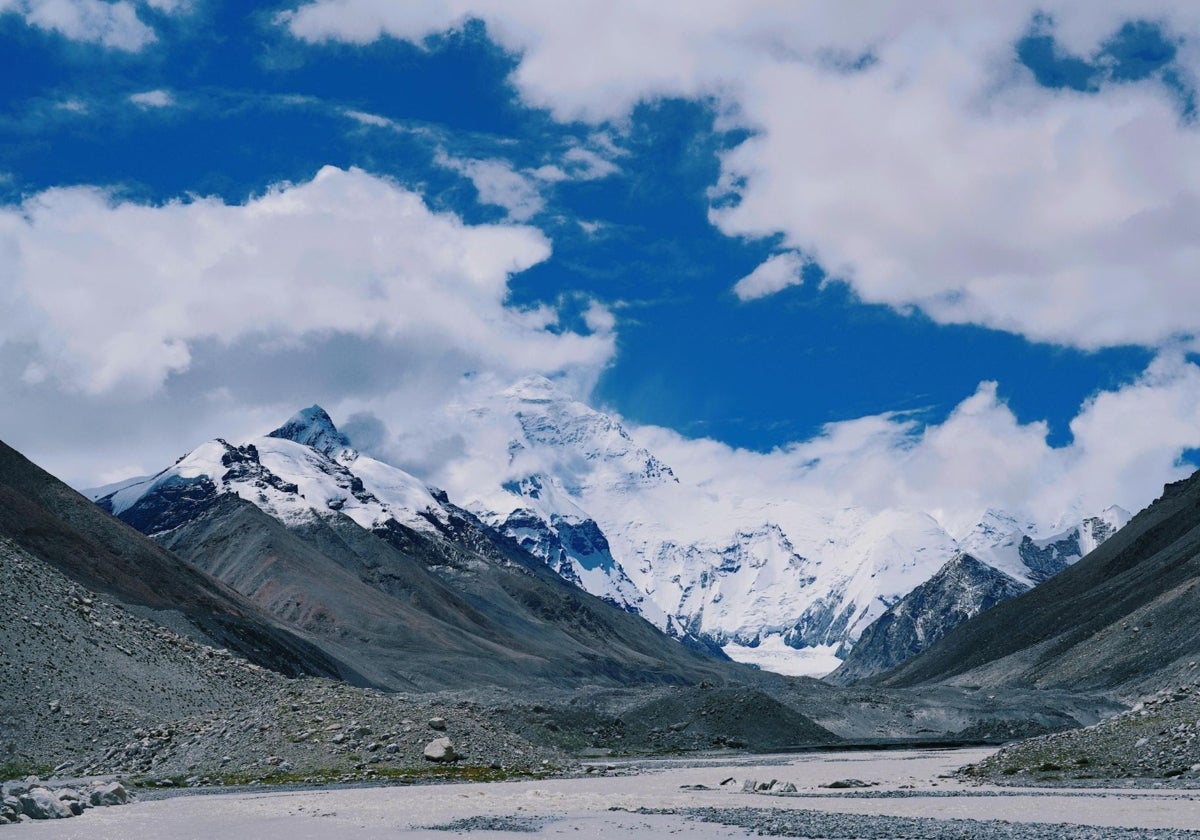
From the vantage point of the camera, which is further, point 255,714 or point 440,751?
point 255,714

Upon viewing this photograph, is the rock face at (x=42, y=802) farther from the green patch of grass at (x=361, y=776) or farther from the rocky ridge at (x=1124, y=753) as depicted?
the rocky ridge at (x=1124, y=753)

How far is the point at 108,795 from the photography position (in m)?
58.1

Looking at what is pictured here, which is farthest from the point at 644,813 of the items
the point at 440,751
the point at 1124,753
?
the point at 1124,753

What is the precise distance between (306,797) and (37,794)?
13.4 metres

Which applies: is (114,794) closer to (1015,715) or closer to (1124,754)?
(1124,754)

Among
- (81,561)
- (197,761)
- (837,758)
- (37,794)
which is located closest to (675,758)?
(837,758)

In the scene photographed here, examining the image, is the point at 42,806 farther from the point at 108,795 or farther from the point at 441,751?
the point at 441,751

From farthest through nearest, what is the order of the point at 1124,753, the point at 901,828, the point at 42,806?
the point at 1124,753 → the point at 42,806 → the point at 901,828

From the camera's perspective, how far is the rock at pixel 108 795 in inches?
2247

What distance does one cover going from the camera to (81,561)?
545 ft

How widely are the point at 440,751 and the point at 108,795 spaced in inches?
Result: 860

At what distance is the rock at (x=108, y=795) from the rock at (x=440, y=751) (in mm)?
19473

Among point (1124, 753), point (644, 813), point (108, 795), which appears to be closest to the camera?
point (644, 813)

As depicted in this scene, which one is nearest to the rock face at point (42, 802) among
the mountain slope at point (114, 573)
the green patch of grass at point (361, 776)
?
the green patch of grass at point (361, 776)
